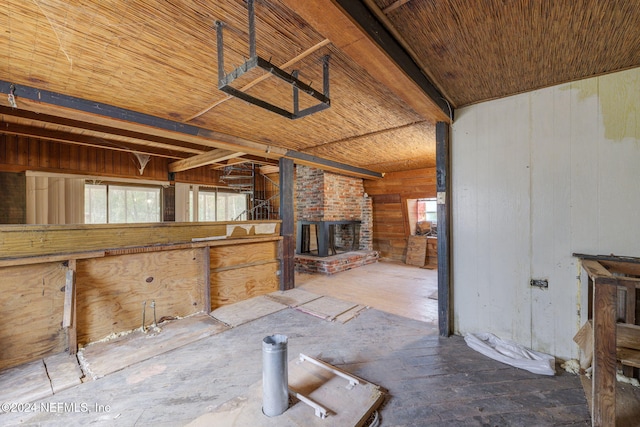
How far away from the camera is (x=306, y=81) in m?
1.99

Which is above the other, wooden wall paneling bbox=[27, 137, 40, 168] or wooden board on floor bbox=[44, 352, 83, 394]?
wooden wall paneling bbox=[27, 137, 40, 168]

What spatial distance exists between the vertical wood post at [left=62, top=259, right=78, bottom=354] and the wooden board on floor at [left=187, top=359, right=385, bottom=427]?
1511 mm

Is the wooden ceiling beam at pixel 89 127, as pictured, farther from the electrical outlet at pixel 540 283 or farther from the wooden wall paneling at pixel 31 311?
the electrical outlet at pixel 540 283

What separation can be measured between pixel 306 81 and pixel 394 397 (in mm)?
2358

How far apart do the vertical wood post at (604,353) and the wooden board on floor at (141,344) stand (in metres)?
2.86

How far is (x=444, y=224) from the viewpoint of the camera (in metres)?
2.54

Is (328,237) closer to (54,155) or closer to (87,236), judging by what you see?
(87,236)

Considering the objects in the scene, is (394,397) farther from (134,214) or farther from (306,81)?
(134,214)

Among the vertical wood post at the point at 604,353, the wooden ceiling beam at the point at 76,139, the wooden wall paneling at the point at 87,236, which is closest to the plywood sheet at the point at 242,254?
the wooden wall paneling at the point at 87,236

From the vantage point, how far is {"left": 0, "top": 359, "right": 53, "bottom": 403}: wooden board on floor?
5.42 feet

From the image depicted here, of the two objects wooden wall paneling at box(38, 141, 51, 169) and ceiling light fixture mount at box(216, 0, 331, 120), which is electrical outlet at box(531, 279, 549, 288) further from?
wooden wall paneling at box(38, 141, 51, 169)

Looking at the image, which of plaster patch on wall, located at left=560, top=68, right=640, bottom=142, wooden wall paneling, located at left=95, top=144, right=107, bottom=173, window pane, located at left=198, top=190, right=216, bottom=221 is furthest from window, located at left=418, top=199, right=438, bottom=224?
wooden wall paneling, located at left=95, top=144, right=107, bottom=173

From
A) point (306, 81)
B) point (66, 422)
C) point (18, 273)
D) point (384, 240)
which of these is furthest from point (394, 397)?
point (384, 240)

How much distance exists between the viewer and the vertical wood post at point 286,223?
4.07m
